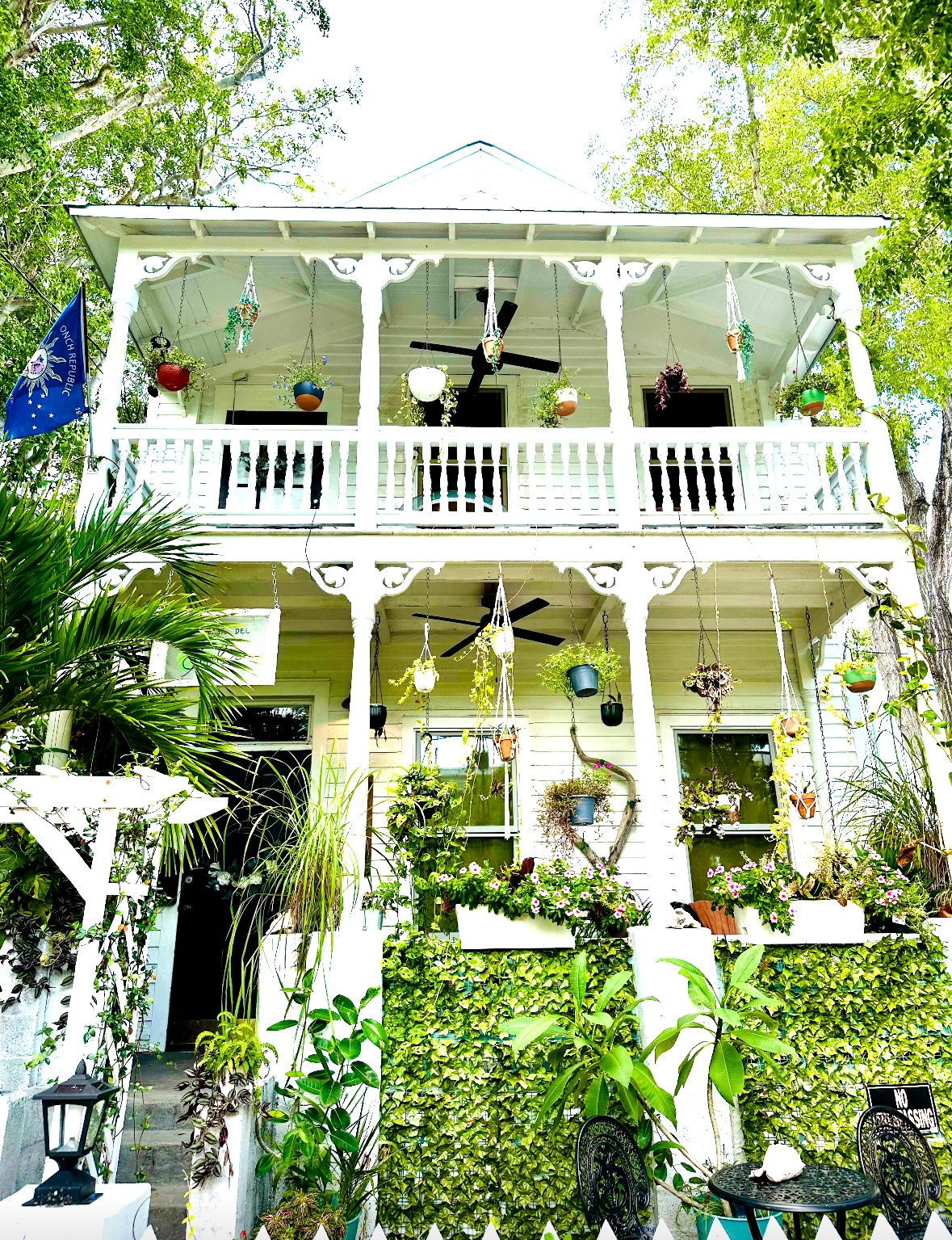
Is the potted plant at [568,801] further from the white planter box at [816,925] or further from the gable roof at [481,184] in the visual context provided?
the gable roof at [481,184]

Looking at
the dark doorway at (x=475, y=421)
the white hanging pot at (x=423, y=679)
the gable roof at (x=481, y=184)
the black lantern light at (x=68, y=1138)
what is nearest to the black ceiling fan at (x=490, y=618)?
the white hanging pot at (x=423, y=679)

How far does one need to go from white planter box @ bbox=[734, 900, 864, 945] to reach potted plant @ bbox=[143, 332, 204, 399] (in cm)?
633

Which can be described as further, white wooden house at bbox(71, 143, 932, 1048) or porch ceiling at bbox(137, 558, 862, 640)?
porch ceiling at bbox(137, 558, 862, 640)

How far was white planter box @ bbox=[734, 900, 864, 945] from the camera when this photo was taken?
5.44 metres

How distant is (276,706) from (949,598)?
7525mm

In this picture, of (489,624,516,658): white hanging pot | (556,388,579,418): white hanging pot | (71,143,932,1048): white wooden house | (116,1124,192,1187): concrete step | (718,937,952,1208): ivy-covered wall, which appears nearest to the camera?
(116,1124,192,1187): concrete step

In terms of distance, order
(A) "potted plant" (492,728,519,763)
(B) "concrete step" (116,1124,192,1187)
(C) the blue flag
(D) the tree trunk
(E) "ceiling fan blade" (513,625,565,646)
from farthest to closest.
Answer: (D) the tree trunk
(E) "ceiling fan blade" (513,625,565,646)
(A) "potted plant" (492,728,519,763)
(C) the blue flag
(B) "concrete step" (116,1124,192,1187)

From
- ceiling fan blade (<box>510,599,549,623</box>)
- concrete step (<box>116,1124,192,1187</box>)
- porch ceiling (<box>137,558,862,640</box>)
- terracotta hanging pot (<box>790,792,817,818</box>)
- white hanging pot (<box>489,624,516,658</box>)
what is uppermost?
porch ceiling (<box>137,558,862,640</box>)

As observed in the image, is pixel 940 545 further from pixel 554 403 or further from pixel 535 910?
pixel 535 910

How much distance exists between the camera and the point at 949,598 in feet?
32.5

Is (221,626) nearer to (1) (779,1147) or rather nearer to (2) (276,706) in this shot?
(2) (276,706)

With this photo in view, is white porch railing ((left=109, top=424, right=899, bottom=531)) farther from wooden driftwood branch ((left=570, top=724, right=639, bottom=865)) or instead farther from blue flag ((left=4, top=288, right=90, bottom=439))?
wooden driftwood branch ((left=570, top=724, right=639, bottom=865))

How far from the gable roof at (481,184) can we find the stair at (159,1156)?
6.92 meters

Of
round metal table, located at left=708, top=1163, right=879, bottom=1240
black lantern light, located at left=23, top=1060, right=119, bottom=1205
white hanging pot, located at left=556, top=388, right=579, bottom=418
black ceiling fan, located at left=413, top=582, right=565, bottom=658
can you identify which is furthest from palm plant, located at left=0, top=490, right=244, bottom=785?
white hanging pot, located at left=556, top=388, right=579, bottom=418
